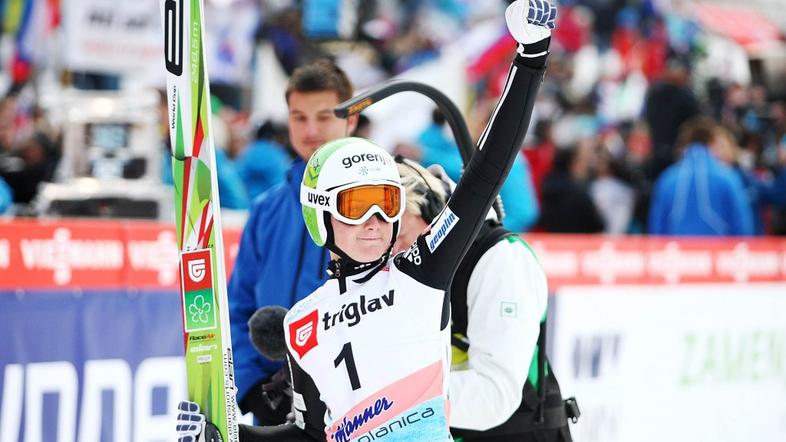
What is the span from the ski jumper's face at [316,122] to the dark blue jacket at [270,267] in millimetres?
96

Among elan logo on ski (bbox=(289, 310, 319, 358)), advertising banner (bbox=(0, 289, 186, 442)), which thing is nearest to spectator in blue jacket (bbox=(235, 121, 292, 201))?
advertising banner (bbox=(0, 289, 186, 442))

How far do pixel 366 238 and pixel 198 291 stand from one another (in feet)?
1.74

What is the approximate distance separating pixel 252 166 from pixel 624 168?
4.60m

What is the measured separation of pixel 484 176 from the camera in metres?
2.89

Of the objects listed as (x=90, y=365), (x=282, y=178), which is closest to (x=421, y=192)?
(x=90, y=365)

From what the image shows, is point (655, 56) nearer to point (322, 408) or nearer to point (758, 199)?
point (758, 199)

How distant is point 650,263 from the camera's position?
332 inches

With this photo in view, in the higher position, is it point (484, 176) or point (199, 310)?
point (484, 176)

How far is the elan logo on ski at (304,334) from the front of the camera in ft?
10.1

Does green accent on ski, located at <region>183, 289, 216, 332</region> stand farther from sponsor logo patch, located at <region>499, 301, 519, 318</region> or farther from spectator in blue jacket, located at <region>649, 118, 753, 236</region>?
spectator in blue jacket, located at <region>649, 118, 753, 236</region>

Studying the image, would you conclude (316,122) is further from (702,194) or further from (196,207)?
(702,194)

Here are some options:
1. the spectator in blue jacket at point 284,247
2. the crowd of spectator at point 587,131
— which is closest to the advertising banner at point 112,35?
the crowd of spectator at point 587,131

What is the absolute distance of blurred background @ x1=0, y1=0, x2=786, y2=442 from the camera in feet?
17.7

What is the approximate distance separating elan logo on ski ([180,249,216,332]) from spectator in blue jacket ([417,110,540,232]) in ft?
18.1
